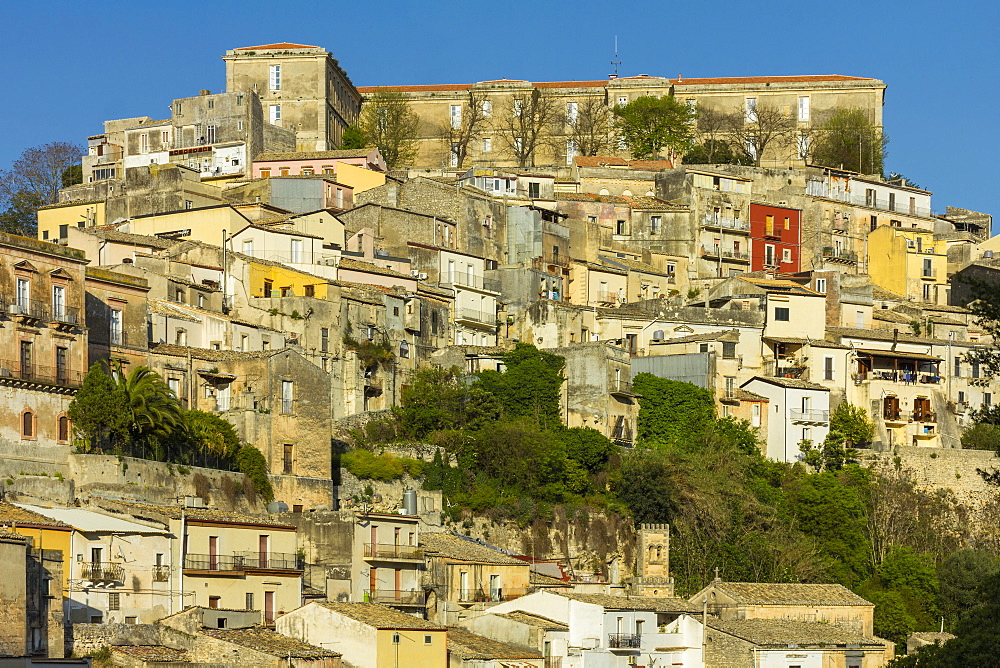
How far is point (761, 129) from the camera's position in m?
114

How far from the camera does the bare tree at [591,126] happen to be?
113 metres

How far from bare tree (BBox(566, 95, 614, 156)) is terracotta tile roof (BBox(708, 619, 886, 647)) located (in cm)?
5711

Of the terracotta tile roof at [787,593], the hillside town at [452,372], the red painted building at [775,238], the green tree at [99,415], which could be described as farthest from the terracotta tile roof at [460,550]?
the red painted building at [775,238]

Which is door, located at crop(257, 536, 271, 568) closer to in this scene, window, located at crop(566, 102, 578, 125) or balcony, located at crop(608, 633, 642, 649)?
balcony, located at crop(608, 633, 642, 649)

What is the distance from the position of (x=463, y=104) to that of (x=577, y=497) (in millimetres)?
55543

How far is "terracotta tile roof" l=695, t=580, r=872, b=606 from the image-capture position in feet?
191

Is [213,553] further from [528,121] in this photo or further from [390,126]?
[528,121]

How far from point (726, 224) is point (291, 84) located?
87.8 feet

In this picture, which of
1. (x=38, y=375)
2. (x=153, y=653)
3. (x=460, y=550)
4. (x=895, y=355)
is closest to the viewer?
(x=153, y=653)

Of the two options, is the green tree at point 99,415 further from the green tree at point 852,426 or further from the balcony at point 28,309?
the green tree at point 852,426

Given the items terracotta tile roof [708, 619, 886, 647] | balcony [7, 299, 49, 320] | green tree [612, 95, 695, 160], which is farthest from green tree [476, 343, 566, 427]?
green tree [612, 95, 695, 160]

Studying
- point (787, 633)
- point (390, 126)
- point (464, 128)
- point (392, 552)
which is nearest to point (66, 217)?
point (390, 126)

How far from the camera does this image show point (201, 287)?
6662cm

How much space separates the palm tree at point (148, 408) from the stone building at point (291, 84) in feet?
168
